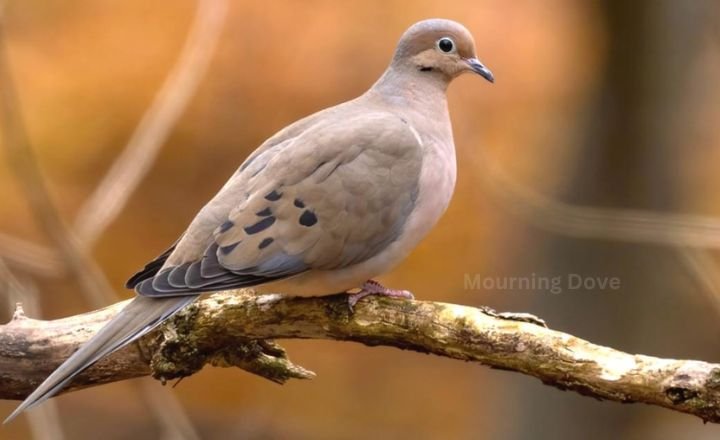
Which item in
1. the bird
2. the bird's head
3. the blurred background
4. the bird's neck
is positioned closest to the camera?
the bird

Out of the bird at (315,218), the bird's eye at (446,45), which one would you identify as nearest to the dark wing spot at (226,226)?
the bird at (315,218)

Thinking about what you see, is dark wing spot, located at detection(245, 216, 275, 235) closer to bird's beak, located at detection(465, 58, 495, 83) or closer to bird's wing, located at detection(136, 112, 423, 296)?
bird's wing, located at detection(136, 112, 423, 296)

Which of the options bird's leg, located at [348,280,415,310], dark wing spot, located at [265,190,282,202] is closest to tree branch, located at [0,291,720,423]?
→ bird's leg, located at [348,280,415,310]

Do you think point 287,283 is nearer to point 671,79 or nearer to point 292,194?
point 292,194

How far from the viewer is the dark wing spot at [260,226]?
342 centimetres

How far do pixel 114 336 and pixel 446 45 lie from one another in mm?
1608

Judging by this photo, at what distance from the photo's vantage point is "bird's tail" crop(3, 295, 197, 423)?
3066 millimetres

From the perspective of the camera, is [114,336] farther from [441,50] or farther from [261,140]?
[261,140]

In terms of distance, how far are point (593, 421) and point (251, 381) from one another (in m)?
3.64

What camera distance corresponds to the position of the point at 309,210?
11.3 ft

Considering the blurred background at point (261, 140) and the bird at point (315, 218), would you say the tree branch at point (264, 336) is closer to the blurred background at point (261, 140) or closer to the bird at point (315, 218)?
the bird at point (315, 218)

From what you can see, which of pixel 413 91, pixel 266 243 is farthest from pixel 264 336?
pixel 413 91

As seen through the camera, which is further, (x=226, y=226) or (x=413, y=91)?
(x=413, y=91)

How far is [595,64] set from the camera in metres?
5.36
